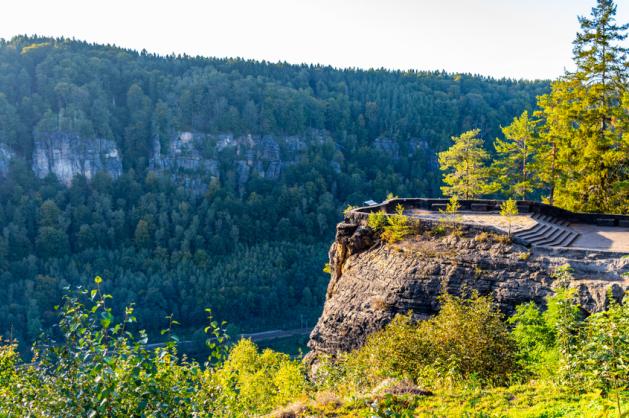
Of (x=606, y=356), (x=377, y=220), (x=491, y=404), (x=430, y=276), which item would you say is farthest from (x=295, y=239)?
(x=606, y=356)

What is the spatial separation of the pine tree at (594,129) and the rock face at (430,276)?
35.1ft

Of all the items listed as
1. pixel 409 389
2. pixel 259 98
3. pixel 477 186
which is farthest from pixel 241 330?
pixel 259 98

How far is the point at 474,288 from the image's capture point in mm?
17172

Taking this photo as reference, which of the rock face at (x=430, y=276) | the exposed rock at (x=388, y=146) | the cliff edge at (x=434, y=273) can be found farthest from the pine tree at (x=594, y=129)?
the exposed rock at (x=388, y=146)

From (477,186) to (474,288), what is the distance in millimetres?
13405

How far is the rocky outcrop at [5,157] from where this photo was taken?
99562 mm

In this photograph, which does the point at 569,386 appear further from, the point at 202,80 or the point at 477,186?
the point at 202,80

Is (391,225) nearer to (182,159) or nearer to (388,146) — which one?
(182,159)

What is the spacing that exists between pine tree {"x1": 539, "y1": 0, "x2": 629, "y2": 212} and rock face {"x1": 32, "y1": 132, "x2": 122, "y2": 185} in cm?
9760

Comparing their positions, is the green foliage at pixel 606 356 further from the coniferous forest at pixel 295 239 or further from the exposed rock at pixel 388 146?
the exposed rock at pixel 388 146

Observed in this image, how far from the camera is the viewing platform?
18802mm

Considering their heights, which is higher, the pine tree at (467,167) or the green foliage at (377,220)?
the pine tree at (467,167)

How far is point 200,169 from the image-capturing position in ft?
381

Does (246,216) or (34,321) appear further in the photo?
(246,216)
